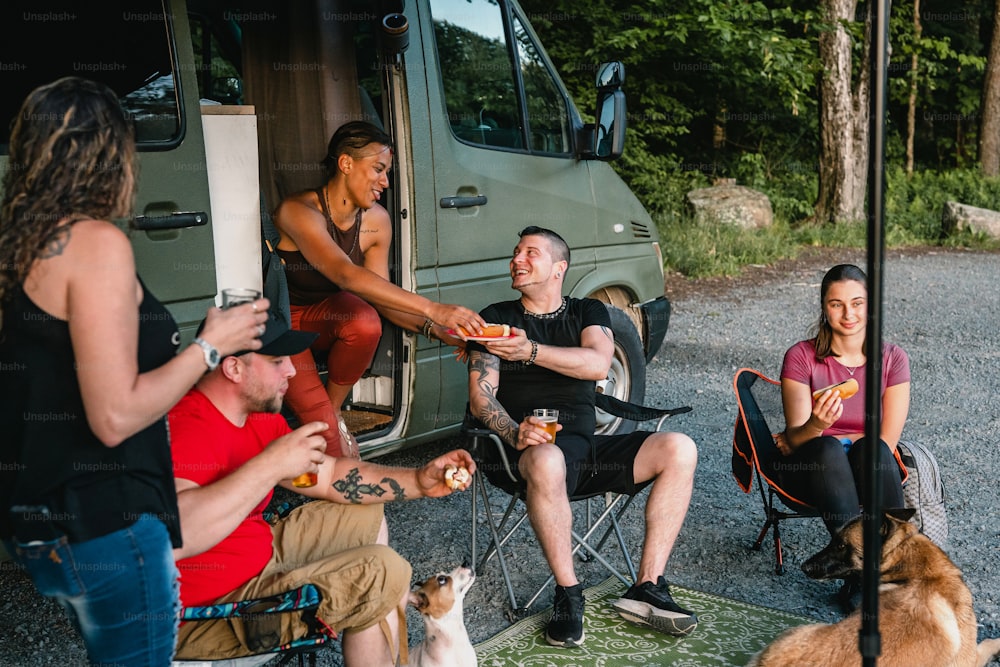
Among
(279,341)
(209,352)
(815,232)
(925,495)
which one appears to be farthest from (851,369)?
(815,232)

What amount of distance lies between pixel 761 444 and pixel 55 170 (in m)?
2.76

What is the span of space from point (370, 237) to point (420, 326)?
1.46 feet

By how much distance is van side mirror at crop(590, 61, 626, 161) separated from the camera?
4.42 metres

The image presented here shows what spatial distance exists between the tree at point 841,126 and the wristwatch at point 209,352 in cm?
1263

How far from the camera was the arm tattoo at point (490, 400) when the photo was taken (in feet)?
11.2

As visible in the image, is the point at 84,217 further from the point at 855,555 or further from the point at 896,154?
the point at 896,154

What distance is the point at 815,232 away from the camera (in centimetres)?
1363

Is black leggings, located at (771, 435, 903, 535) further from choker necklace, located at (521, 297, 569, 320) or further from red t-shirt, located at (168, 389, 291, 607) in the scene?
red t-shirt, located at (168, 389, 291, 607)

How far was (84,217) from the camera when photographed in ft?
5.85

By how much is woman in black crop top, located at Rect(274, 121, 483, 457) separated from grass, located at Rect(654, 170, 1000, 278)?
23.2 ft

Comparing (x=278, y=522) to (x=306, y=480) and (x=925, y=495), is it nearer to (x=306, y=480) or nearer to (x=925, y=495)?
(x=306, y=480)

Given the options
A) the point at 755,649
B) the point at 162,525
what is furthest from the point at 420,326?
the point at 162,525

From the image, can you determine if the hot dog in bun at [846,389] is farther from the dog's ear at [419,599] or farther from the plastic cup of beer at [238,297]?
the plastic cup of beer at [238,297]

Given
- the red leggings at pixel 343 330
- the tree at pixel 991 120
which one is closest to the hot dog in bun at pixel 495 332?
the red leggings at pixel 343 330
